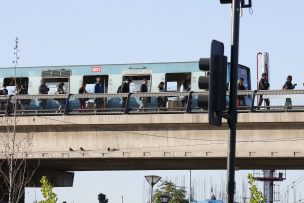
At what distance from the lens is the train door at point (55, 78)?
45.2 meters

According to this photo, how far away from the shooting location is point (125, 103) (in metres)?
39.2

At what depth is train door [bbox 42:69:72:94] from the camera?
4516 centimetres

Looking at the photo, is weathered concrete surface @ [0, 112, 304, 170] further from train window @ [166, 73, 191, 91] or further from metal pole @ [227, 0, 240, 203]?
metal pole @ [227, 0, 240, 203]

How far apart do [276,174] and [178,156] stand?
2367 inches

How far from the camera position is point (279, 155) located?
120ft

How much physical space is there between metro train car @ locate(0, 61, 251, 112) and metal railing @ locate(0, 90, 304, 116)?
319cm

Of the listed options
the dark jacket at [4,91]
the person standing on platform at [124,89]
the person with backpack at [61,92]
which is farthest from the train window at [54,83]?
the person standing on platform at [124,89]

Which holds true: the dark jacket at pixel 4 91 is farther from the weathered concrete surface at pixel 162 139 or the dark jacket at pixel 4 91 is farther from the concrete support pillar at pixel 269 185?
the concrete support pillar at pixel 269 185

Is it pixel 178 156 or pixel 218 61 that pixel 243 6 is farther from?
pixel 178 156

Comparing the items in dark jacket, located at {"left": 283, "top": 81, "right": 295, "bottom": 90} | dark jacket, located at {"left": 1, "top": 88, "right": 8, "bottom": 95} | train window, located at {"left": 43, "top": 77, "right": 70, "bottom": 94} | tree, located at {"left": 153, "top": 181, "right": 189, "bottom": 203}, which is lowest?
tree, located at {"left": 153, "top": 181, "right": 189, "bottom": 203}

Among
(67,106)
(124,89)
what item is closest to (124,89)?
(124,89)

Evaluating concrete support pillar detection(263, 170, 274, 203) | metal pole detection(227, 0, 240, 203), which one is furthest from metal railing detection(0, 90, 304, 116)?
concrete support pillar detection(263, 170, 274, 203)

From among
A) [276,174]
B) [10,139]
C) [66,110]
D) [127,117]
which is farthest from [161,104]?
[276,174]

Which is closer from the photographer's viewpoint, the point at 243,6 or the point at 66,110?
the point at 243,6
